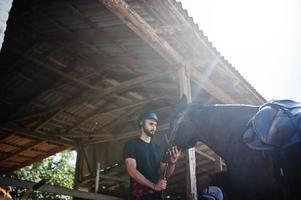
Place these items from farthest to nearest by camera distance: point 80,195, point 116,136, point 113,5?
point 116,136
point 80,195
point 113,5

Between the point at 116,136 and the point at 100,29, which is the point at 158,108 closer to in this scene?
the point at 116,136

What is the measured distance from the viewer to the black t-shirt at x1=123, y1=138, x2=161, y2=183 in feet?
11.9

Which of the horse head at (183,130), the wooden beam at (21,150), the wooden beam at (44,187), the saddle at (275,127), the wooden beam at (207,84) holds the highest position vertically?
the wooden beam at (207,84)

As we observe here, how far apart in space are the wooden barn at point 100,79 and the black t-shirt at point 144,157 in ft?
3.22

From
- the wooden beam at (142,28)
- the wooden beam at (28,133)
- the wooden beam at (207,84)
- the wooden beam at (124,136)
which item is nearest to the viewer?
the wooden beam at (142,28)

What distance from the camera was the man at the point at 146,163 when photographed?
3.44 meters

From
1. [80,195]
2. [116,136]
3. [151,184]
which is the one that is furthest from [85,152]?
[151,184]

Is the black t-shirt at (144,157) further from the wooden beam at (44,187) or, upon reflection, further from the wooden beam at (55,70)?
the wooden beam at (55,70)

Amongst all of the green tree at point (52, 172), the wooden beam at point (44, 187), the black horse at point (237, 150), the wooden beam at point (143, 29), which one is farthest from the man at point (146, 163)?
the green tree at point (52, 172)

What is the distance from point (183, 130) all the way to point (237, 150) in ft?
2.50

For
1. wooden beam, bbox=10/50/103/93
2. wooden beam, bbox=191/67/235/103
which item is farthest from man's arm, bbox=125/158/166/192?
wooden beam, bbox=10/50/103/93

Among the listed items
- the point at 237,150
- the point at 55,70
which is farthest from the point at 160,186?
the point at 55,70

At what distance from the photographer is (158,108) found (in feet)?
30.1

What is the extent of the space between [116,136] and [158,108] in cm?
153
